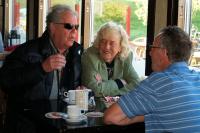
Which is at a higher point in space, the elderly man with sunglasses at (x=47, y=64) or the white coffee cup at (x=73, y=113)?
the elderly man with sunglasses at (x=47, y=64)

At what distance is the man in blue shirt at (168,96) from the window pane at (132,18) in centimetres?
159

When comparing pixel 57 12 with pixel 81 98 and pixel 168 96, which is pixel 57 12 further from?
pixel 168 96

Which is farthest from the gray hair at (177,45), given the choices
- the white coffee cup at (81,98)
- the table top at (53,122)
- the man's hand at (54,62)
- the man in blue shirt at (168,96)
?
the man's hand at (54,62)

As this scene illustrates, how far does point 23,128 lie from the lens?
2.35 meters

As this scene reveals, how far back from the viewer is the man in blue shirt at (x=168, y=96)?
168 cm

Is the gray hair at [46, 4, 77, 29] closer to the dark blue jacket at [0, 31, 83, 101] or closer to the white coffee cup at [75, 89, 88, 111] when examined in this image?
the dark blue jacket at [0, 31, 83, 101]

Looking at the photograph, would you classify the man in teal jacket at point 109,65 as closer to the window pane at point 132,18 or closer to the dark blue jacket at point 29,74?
the dark blue jacket at point 29,74

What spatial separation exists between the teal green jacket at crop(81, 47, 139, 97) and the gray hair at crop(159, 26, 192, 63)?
3.31ft

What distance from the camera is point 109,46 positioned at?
293 centimetres

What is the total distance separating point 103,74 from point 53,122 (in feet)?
3.30

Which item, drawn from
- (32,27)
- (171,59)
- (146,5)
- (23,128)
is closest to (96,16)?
(146,5)

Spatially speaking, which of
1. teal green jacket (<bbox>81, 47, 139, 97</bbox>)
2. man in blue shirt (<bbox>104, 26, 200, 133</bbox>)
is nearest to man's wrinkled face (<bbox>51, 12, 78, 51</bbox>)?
teal green jacket (<bbox>81, 47, 139, 97</bbox>)

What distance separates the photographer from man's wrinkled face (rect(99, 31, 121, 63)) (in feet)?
9.61

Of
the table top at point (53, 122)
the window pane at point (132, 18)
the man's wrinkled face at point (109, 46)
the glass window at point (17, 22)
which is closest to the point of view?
the table top at point (53, 122)
